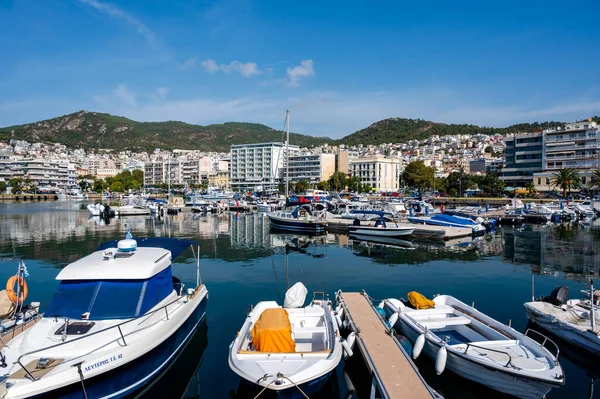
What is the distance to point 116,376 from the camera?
825cm

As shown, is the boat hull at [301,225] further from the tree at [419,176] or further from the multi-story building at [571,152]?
the tree at [419,176]

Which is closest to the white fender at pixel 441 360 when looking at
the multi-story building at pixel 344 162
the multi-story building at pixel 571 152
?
the multi-story building at pixel 571 152

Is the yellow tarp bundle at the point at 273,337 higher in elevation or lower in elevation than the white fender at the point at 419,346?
higher

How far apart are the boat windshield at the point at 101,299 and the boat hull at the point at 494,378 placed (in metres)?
7.55

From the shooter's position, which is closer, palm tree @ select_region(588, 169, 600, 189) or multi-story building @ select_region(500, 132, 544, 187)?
palm tree @ select_region(588, 169, 600, 189)

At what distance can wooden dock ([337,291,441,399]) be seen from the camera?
324 inches

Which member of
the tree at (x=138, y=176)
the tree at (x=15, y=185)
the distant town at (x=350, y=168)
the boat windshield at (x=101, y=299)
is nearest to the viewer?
the boat windshield at (x=101, y=299)

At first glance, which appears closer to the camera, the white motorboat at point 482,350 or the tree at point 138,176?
the white motorboat at point 482,350

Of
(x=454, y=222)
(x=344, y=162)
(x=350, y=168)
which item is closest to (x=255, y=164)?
(x=344, y=162)

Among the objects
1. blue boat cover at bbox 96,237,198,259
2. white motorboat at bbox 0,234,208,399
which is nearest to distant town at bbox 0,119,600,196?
blue boat cover at bbox 96,237,198,259

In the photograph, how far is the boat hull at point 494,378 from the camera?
859 centimetres

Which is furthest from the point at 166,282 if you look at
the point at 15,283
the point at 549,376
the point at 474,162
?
the point at 474,162

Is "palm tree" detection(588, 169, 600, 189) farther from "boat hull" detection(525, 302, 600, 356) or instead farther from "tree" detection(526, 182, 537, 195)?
"boat hull" detection(525, 302, 600, 356)

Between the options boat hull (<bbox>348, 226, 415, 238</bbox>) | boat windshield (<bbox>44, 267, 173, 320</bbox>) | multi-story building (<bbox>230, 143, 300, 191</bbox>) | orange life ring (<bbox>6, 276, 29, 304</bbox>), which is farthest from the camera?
multi-story building (<bbox>230, 143, 300, 191</bbox>)
